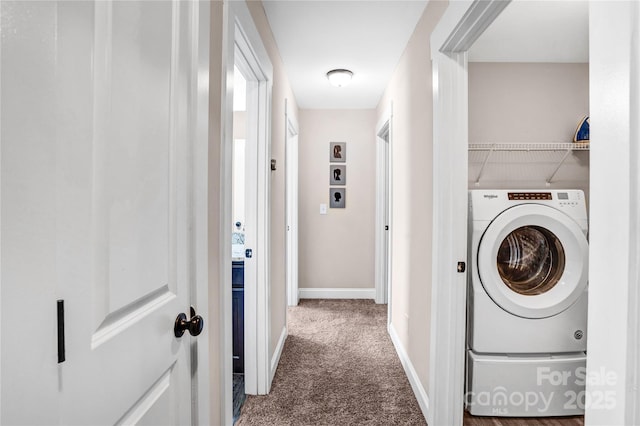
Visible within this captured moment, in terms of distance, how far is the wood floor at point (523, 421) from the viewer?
6.23 ft

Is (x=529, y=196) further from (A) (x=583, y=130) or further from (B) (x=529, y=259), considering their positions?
(A) (x=583, y=130)

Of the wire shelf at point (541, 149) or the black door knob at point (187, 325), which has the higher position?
the wire shelf at point (541, 149)

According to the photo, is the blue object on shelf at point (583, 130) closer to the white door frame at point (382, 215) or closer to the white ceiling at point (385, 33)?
the white ceiling at point (385, 33)

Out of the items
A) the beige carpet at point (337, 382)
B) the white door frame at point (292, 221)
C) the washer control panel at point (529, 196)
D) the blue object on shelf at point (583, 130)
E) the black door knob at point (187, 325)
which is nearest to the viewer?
the black door knob at point (187, 325)

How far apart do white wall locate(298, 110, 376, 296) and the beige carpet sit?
2.85 feet

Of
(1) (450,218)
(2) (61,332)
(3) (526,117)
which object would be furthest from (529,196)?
(2) (61,332)

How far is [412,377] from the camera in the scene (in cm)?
220

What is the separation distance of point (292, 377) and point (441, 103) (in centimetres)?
194

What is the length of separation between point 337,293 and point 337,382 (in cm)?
200

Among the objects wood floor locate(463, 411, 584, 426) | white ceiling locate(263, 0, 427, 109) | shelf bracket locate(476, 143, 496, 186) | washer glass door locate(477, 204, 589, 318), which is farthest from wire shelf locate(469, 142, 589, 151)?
wood floor locate(463, 411, 584, 426)

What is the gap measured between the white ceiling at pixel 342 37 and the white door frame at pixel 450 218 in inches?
21.8

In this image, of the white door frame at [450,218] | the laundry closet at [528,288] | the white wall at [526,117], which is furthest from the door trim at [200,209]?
the white wall at [526,117]

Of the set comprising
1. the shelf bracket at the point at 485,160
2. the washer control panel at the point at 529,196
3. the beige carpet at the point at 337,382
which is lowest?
the beige carpet at the point at 337,382

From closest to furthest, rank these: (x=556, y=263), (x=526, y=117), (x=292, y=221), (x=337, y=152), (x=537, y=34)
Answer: (x=556, y=263)
(x=537, y=34)
(x=526, y=117)
(x=292, y=221)
(x=337, y=152)
